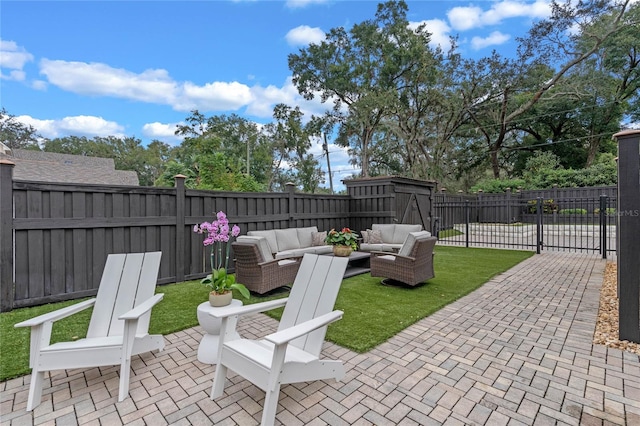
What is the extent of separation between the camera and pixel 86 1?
6.45 m

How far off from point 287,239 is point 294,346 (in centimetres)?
374

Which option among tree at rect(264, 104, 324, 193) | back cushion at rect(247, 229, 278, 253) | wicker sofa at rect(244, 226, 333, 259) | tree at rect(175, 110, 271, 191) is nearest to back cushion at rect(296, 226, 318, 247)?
wicker sofa at rect(244, 226, 333, 259)

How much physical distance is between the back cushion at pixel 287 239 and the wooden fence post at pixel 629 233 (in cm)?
465

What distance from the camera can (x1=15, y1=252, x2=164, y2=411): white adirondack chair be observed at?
1.98m

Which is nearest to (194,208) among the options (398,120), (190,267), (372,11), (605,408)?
(190,267)

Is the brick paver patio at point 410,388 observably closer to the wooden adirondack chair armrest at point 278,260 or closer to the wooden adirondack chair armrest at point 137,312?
the wooden adirondack chair armrest at point 137,312

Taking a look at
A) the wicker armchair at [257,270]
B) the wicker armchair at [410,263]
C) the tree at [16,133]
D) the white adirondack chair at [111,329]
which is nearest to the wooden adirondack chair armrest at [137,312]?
the white adirondack chair at [111,329]

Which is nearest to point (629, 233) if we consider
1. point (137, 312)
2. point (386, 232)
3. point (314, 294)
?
point (314, 294)

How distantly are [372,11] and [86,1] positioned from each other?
1548 cm

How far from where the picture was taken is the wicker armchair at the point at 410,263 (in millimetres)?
4707

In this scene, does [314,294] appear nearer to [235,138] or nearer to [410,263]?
[410,263]

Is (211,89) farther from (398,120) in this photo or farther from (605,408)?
(605,408)

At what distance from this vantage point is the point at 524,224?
1507cm

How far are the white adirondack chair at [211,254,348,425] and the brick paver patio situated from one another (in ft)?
0.73
